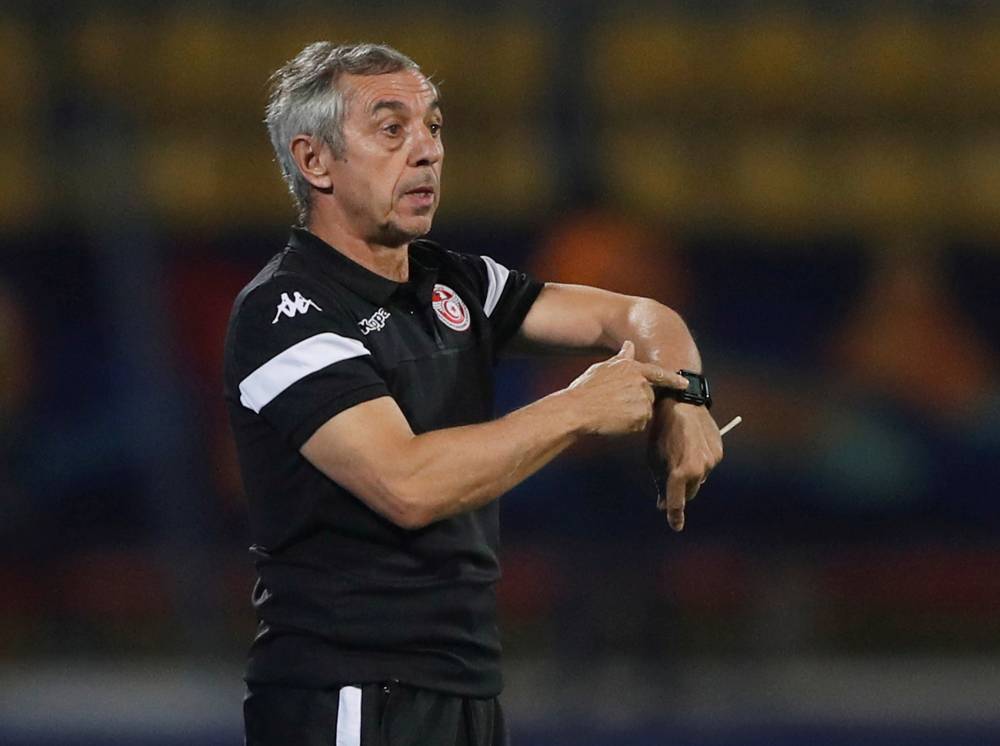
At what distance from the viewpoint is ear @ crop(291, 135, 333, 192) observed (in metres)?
2.74

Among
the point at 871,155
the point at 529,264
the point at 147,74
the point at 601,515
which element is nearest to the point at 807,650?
the point at 601,515

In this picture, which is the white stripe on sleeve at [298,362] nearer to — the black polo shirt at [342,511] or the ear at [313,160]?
the black polo shirt at [342,511]

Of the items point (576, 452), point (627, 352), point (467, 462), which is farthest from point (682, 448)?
point (576, 452)

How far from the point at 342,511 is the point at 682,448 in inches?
21.4

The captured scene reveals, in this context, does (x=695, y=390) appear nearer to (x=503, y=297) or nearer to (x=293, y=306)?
(x=503, y=297)

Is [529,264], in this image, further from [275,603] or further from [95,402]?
[275,603]

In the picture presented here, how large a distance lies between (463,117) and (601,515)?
2.62 meters

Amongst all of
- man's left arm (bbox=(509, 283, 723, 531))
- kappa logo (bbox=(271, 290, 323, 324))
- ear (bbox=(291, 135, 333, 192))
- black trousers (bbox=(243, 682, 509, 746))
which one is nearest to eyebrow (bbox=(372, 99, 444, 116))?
ear (bbox=(291, 135, 333, 192))

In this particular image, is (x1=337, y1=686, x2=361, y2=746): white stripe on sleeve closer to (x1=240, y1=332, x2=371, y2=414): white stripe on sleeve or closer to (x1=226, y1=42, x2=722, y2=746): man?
(x1=226, y1=42, x2=722, y2=746): man

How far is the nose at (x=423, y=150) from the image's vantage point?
272 centimetres

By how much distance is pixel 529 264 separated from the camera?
6.54 metres

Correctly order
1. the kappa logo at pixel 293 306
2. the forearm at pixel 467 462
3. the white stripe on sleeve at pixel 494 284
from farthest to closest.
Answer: the white stripe on sleeve at pixel 494 284 → the kappa logo at pixel 293 306 → the forearm at pixel 467 462

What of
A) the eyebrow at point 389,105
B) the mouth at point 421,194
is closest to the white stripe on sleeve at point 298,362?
the mouth at point 421,194

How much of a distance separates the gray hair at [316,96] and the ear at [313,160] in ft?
0.04
